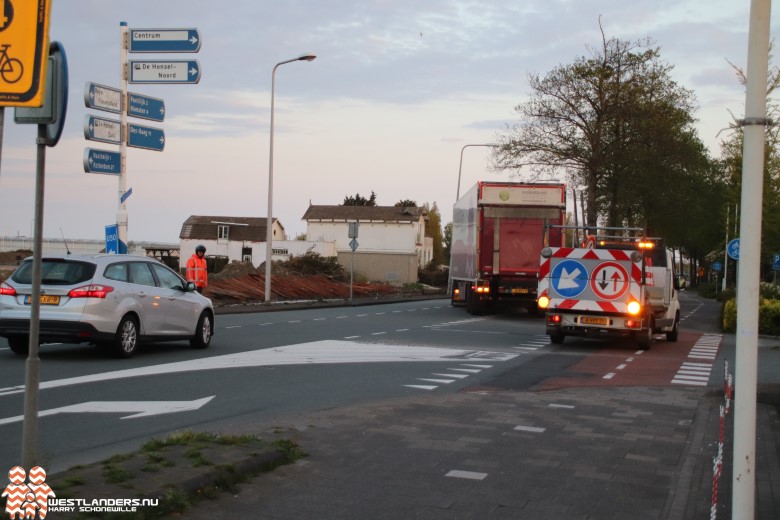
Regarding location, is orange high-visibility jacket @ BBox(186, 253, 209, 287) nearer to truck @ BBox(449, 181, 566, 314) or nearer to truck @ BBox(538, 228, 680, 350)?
truck @ BBox(538, 228, 680, 350)

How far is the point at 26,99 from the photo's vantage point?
4.72 meters

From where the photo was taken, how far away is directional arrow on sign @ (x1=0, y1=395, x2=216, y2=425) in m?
9.51

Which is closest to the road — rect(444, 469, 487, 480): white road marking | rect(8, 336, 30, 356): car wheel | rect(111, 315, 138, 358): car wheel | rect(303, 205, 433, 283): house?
rect(8, 336, 30, 356): car wheel

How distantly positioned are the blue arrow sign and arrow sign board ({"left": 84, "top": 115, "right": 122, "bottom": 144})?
513 millimetres

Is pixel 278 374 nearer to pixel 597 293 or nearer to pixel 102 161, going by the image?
pixel 597 293

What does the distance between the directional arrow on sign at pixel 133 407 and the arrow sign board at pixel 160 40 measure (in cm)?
1217

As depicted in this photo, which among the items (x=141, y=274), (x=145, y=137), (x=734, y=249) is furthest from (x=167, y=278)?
(x=734, y=249)

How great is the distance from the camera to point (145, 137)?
2139 cm

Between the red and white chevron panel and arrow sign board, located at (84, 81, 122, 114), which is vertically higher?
arrow sign board, located at (84, 81, 122, 114)

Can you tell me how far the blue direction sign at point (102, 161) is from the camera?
20141 millimetres

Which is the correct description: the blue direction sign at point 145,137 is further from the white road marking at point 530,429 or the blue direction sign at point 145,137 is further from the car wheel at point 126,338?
the white road marking at point 530,429

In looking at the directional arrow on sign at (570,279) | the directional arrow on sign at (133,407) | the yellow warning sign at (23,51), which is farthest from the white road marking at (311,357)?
the yellow warning sign at (23,51)

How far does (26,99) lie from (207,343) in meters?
12.2

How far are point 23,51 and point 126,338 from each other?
1015 centimetres
